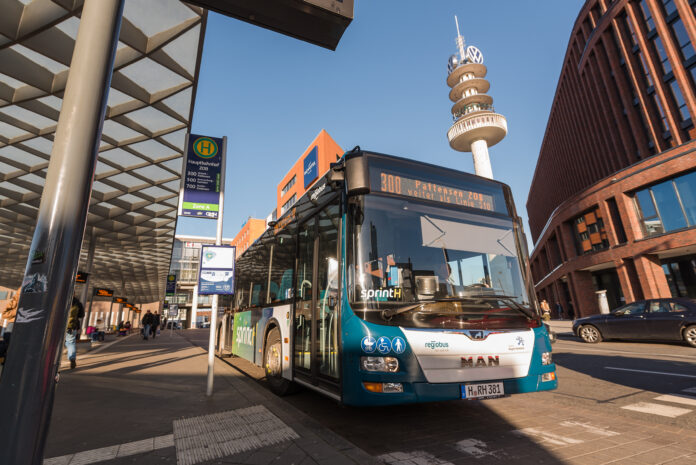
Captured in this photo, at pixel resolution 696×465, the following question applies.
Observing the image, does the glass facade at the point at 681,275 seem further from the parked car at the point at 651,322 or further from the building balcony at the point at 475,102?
the building balcony at the point at 475,102

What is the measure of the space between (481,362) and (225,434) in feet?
9.26

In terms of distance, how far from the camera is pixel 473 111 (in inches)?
1705

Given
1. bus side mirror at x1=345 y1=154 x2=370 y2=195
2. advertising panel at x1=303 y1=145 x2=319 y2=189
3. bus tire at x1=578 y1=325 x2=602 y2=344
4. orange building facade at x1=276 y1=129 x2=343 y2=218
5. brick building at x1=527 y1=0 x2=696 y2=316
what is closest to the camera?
bus side mirror at x1=345 y1=154 x2=370 y2=195

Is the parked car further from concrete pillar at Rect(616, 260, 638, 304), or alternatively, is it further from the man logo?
concrete pillar at Rect(616, 260, 638, 304)

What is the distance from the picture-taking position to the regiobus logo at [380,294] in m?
3.70

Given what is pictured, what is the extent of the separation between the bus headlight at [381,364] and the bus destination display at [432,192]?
1.92 metres

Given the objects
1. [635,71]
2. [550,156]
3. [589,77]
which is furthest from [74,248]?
[550,156]

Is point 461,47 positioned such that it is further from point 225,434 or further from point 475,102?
point 225,434

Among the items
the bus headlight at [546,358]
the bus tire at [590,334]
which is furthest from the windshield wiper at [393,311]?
the bus tire at [590,334]

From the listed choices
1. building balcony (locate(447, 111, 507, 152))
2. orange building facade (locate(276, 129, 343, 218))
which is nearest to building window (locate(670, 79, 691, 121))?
building balcony (locate(447, 111, 507, 152))

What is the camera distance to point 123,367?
891 cm

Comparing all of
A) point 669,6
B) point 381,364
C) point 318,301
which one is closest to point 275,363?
point 318,301

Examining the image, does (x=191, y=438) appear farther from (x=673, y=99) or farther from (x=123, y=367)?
(x=673, y=99)

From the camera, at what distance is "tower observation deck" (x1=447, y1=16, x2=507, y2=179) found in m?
42.4
